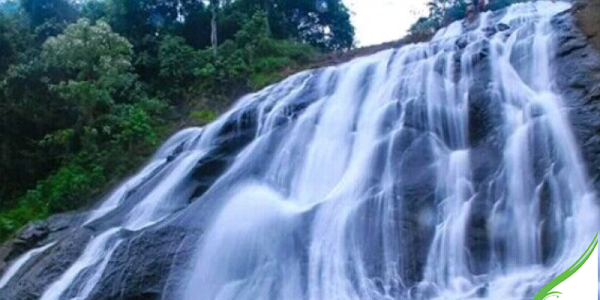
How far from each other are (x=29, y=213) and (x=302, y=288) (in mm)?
8267

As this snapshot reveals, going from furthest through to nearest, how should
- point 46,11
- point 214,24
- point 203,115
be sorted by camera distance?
1. point 46,11
2. point 214,24
3. point 203,115

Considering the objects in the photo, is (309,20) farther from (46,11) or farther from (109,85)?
(109,85)

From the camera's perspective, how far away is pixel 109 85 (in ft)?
54.0

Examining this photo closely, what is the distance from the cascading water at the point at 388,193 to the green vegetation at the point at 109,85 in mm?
2528

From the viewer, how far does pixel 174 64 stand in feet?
60.7

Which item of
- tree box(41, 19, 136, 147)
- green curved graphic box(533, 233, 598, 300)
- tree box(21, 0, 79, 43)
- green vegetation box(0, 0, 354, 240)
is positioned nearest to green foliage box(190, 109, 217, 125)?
green vegetation box(0, 0, 354, 240)

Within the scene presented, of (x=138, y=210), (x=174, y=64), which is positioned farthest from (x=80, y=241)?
(x=174, y=64)

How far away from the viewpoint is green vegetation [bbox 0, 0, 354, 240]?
14.3 metres

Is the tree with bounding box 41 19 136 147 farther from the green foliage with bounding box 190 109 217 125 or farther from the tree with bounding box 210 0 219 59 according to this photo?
the tree with bounding box 210 0 219 59

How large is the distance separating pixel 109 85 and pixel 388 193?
9985 mm

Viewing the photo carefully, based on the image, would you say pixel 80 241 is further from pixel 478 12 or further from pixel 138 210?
pixel 478 12

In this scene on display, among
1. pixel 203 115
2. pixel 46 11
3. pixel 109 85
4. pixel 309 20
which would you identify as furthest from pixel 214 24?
pixel 46 11

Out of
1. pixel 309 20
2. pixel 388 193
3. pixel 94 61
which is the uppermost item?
pixel 309 20

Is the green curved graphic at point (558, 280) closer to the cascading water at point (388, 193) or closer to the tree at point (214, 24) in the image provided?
the cascading water at point (388, 193)
